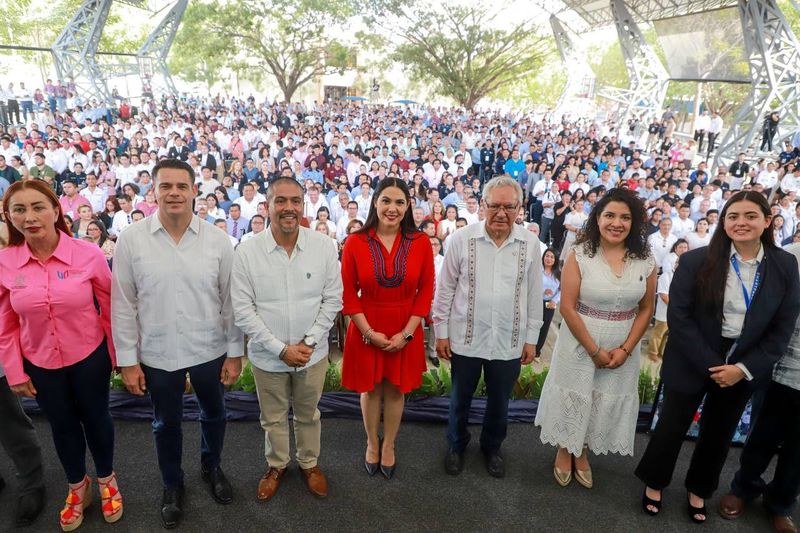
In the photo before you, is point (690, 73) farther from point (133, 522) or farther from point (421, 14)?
point (133, 522)

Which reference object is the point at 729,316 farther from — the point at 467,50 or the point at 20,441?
the point at 467,50

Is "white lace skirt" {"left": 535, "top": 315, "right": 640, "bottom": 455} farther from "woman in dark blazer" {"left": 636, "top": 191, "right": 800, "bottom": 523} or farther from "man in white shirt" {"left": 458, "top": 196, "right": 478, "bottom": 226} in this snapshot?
"man in white shirt" {"left": 458, "top": 196, "right": 478, "bottom": 226}

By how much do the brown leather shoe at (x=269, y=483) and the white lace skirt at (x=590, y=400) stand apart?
1.48 meters

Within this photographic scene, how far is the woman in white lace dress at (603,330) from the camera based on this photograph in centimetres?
237

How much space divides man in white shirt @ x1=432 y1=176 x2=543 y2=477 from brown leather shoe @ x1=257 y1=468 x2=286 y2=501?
3.50ft

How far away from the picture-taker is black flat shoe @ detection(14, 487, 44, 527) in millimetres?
2334

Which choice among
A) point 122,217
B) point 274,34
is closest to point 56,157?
point 122,217

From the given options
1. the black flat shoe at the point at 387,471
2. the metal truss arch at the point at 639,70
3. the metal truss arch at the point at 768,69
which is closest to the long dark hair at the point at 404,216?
the black flat shoe at the point at 387,471

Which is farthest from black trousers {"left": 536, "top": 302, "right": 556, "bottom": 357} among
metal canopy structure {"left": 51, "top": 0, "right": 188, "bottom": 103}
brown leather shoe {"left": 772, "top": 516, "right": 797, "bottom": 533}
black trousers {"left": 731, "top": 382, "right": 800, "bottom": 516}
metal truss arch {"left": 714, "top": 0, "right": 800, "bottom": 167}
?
metal canopy structure {"left": 51, "top": 0, "right": 188, "bottom": 103}

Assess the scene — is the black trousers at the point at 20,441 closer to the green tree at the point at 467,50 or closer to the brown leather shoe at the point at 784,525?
the brown leather shoe at the point at 784,525

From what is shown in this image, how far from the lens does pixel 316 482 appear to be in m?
2.57

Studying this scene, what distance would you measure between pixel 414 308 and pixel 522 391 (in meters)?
1.53

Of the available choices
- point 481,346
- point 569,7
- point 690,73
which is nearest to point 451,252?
point 481,346

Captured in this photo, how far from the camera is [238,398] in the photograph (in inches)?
131
